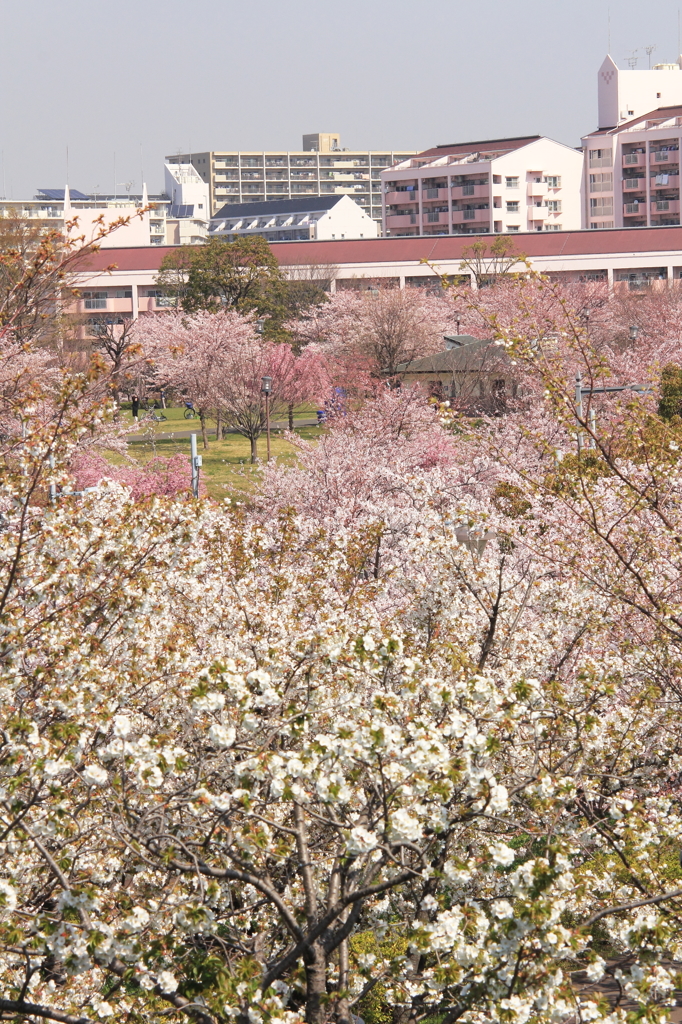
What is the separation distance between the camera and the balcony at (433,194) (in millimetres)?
91438

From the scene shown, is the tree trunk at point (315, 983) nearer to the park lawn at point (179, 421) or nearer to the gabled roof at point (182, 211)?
the park lawn at point (179, 421)

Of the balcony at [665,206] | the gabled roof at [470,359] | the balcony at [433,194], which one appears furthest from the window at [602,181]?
the gabled roof at [470,359]

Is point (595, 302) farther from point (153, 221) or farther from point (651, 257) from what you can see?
point (153, 221)

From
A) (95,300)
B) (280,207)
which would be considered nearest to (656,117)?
(280,207)

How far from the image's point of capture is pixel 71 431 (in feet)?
20.8

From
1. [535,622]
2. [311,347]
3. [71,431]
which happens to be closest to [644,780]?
[535,622]

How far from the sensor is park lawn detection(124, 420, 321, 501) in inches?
1203

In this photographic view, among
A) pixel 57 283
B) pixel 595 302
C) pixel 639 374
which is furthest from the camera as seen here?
pixel 595 302

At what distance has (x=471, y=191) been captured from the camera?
294 feet

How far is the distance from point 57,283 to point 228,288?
45.5 metres

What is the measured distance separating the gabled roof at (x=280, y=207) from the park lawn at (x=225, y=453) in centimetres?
7170

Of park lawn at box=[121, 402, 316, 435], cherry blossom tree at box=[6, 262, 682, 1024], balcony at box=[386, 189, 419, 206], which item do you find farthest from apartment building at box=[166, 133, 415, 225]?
cherry blossom tree at box=[6, 262, 682, 1024]

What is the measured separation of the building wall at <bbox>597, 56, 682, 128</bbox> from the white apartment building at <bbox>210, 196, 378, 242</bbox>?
77.1 feet

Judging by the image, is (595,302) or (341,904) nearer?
(341,904)
